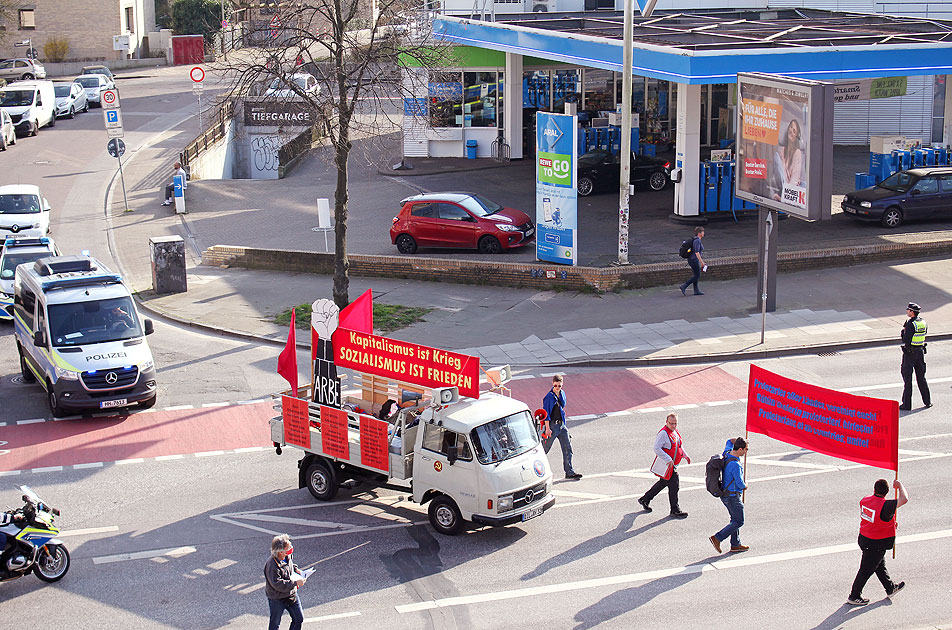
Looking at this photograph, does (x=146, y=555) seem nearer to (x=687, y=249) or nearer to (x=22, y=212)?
(x=687, y=249)

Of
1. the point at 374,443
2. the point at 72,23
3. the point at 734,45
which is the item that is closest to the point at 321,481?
the point at 374,443

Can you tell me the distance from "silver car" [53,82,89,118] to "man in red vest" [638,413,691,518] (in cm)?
4331

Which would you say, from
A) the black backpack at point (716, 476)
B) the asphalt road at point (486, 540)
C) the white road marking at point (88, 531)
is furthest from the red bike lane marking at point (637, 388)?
the white road marking at point (88, 531)

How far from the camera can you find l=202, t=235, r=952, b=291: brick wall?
25203 millimetres

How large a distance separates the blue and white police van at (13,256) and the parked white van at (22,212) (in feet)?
13.5

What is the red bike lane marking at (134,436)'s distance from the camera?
1700 centimetres

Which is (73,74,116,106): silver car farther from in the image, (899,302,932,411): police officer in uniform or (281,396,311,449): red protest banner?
(899,302,932,411): police officer in uniform

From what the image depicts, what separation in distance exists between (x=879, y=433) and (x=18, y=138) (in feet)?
136

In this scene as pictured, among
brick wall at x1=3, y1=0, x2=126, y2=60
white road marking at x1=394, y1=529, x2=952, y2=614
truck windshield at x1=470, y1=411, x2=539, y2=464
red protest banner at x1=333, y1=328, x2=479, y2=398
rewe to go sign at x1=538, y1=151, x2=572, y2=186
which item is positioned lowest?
white road marking at x1=394, y1=529, x2=952, y2=614

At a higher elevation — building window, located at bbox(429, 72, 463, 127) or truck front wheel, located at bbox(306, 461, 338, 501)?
building window, located at bbox(429, 72, 463, 127)

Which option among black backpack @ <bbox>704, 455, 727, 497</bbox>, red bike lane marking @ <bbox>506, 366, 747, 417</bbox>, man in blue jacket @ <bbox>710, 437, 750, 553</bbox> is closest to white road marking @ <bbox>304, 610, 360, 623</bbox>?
black backpack @ <bbox>704, 455, 727, 497</bbox>

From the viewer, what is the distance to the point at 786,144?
845 inches

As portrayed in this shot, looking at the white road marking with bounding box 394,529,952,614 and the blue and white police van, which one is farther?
the blue and white police van

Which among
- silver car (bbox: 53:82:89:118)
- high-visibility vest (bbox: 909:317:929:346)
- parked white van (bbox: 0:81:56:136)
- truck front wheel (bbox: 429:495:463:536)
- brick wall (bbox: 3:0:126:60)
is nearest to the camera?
truck front wheel (bbox: 429:495:463:536)
